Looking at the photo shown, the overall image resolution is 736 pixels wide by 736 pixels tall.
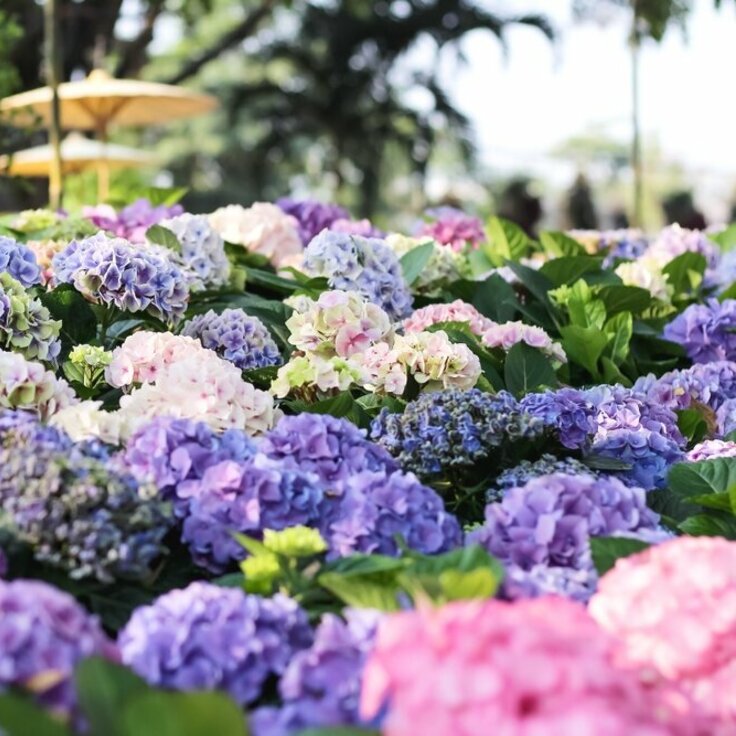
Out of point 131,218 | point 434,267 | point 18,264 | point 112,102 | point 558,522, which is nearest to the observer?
point 558,522

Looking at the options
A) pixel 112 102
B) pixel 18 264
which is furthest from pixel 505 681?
pixel 112 102

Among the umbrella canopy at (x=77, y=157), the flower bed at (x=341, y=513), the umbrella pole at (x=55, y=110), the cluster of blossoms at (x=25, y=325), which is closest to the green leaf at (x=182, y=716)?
the flower bed at (x=341, y=513)

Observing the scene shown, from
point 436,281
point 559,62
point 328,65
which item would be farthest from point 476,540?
point 328,65

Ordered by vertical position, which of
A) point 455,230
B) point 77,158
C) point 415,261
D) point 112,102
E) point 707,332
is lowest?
point 77,158

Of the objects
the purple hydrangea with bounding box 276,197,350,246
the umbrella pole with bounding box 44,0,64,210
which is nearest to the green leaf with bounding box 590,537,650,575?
the purple hydrangea with bounding box 276,197,350,246

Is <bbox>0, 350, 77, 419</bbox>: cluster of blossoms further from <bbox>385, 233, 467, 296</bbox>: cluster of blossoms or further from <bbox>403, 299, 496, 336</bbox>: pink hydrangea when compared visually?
<bbox>385, 233, 467, 296</bbox>: cluster of blossoms

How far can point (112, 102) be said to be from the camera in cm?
1009

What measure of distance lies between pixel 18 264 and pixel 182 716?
1.68m

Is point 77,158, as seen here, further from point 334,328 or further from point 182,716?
point 182,716

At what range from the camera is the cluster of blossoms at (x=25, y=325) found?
7.45 ft

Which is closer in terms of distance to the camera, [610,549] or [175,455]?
[610,549]

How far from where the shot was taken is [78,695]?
1.11 metres

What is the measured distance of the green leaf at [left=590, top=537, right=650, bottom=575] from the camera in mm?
1522

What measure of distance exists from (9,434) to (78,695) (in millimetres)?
620
